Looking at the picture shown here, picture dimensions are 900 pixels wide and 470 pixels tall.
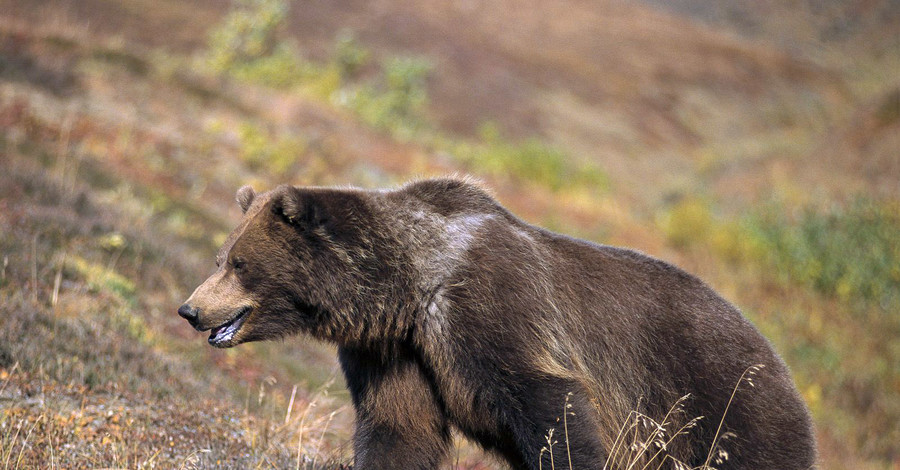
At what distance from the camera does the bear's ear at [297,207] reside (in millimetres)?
4094

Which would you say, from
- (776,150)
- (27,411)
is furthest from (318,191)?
(776,150)

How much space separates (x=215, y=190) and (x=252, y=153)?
1231 millimetres

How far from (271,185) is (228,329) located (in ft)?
32.6

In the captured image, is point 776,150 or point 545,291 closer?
point 545,291

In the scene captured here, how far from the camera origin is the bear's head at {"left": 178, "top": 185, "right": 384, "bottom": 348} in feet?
13.6

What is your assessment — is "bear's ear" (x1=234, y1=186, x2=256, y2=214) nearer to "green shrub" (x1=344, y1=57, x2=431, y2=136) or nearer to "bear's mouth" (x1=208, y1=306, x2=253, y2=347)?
"bear's mouth" (x1=208, y1=306, x2=253, y2=347)

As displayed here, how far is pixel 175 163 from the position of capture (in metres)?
13.1

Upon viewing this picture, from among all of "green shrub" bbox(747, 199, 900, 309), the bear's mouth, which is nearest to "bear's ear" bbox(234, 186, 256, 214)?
the bear's mouth

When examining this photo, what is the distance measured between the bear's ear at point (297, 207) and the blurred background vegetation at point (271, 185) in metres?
0.81

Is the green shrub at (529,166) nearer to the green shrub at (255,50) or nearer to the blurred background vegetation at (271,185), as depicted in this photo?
the blurred background vegetation at (271,185)

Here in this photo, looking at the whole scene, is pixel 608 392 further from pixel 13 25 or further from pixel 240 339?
pixel 13 25

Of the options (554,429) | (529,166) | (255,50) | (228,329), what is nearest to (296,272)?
(228,329)

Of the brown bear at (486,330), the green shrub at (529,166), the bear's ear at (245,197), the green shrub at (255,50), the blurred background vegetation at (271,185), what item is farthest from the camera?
the green shrub at (529,166)

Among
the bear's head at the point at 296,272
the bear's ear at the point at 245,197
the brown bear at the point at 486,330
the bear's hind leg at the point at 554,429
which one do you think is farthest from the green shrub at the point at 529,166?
the bear's hind leg at the point at 554,429
